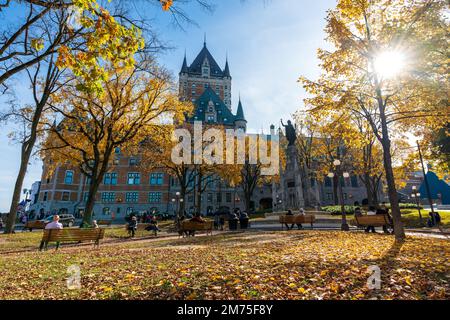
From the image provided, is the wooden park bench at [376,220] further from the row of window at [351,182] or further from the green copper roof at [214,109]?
the green copper roof at [214,109]

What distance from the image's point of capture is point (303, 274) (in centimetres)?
446

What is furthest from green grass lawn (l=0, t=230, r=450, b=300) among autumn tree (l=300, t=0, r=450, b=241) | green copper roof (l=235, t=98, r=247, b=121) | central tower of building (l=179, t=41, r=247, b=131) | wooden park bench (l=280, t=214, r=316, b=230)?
central tower of building (l=179, t=41, r=247, b=131)

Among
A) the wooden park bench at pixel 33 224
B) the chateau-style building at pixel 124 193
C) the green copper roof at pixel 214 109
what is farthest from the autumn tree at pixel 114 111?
the green copper roof at pixel 214 109

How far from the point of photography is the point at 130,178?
174 ft

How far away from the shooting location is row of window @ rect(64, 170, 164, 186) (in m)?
50.7

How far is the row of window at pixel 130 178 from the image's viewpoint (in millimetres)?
50719

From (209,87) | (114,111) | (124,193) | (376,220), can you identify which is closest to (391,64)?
(376,220)

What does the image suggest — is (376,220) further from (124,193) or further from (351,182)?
(351,182)

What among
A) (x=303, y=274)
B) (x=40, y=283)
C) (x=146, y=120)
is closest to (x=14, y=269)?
(x=40, y=283)

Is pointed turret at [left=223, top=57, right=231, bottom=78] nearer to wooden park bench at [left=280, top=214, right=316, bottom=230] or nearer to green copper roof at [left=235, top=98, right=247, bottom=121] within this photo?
green copper roof at [left=235, top=98, right=247, bottom=121]

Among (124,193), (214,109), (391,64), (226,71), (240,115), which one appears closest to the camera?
(391,64)

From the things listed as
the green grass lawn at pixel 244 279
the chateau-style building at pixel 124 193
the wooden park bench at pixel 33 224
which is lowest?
the wooden park bench at pixel 33 224
